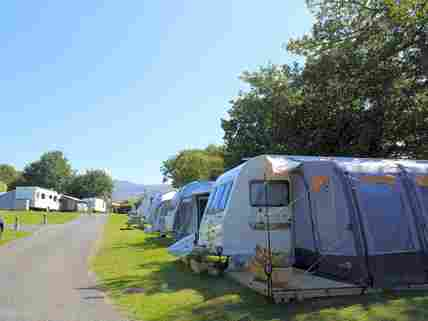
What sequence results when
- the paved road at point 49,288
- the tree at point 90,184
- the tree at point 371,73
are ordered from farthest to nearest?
the tree at point 90,184 < the tree at point 371,73 < the paved road at point 49,288

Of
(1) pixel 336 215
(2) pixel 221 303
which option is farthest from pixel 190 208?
(2) pixel 221 303

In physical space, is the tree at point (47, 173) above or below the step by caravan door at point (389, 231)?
above

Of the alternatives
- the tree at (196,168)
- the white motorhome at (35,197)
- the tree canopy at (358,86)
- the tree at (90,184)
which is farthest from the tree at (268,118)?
the tree at (90,184)

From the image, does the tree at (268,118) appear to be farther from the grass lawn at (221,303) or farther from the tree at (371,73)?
the grass lawn at (221,303)

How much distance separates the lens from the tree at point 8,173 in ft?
330

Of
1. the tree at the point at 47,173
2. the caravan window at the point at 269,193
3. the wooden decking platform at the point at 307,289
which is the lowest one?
the wooden decking platform at the point at 307,289

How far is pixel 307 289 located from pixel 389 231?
6.87 feet

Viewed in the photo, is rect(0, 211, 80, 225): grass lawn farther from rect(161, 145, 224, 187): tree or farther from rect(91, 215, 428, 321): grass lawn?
rect(91, 215, 428, 321): grass lawn

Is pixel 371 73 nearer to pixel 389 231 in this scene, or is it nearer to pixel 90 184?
pixel 389 231

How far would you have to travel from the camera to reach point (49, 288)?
8.18 m

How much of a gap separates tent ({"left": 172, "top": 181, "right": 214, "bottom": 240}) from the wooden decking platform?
814 cm

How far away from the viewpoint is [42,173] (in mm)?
88125

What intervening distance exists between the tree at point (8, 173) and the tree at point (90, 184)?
18.3 metres

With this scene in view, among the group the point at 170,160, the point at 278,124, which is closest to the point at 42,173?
the point at 170,160
